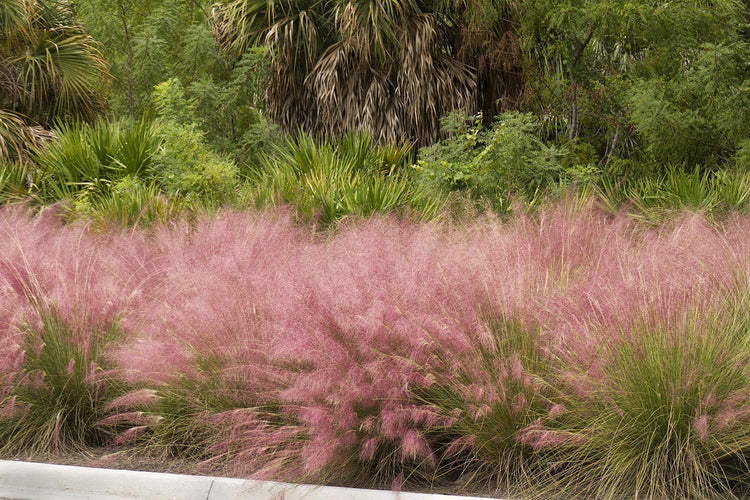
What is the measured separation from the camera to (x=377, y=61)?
17.7 m

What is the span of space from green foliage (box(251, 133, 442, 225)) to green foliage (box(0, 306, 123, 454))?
A: 3.91 metres

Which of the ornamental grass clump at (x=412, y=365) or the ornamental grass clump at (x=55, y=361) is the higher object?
the ornamental grass clump at (x=412, y=365)

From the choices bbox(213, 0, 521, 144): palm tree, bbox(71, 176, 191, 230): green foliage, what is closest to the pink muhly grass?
bbox(71, 176, 191, 230): green foliage

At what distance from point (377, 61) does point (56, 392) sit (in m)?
12.5

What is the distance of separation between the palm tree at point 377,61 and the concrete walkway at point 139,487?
11698mm

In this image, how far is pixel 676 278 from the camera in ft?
18.0

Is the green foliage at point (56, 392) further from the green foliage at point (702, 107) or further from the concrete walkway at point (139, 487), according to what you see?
the green foliage at point (702, 107)

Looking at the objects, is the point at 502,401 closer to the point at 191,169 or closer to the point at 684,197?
the point at 684,197

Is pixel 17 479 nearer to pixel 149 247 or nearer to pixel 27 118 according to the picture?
pixel 149 247

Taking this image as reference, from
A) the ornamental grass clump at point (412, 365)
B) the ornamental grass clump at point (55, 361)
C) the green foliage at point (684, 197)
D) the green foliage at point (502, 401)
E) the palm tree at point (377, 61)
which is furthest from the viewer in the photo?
the palm tree at point (377, 61)

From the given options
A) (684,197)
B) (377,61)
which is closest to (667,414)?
(684,197)

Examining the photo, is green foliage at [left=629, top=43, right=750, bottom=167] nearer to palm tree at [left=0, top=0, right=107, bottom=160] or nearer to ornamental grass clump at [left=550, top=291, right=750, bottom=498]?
ornamental grass clump at [left=550, top=291, right=750, bottom=498]

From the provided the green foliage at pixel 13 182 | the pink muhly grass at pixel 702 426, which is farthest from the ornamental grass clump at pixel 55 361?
the green foliage at pixel 13 182

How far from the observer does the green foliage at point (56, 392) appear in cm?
612
